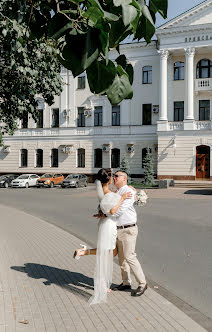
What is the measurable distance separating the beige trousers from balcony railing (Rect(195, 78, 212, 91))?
2890 centimetres

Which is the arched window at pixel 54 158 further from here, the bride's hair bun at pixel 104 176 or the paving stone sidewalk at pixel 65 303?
the bride's hair bun at pixel 104 176

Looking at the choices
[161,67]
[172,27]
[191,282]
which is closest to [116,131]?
[161,67]

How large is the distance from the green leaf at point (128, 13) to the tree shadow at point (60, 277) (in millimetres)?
4361

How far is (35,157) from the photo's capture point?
38.5m

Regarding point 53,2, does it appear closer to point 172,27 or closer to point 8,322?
point 8,322

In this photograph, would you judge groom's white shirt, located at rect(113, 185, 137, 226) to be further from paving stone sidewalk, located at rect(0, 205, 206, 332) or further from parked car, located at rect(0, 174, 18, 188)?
parked car, located at rect(0, 174, 18, 188)

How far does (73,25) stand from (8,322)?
12.0 ft

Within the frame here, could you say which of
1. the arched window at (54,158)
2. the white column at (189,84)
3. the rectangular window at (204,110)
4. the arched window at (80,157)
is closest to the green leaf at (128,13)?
the white column at (189,84)

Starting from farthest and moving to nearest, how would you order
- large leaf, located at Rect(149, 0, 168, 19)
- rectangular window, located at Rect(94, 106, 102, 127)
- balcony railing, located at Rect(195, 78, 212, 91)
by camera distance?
rectangular window, located at Rect(94, 106, 102, 127) < balcony railing, located at Rect(195, 78, 212, 91) < large leaf, located at Rect(149, 0, 168, 19)

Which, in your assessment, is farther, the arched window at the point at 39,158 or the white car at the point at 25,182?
the arched window at the point at 39,158

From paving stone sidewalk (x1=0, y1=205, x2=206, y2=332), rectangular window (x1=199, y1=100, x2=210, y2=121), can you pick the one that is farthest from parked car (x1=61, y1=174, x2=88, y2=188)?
paving stone sidewalk (x1=0, y1=205, x2=206, y2=332)

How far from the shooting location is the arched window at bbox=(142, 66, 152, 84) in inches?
1362

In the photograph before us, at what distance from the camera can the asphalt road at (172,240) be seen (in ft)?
18.8

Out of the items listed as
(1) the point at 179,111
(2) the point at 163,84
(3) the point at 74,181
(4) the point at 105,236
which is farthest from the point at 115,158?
(4) the point at 105,236
